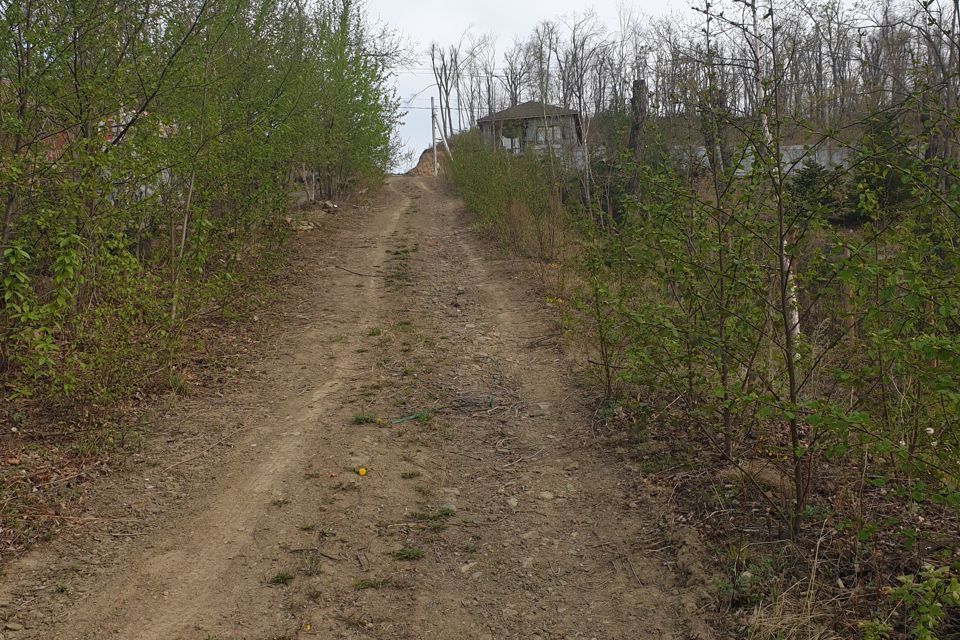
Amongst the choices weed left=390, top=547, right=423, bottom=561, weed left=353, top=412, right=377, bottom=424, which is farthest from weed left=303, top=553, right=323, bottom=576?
weed left=353, top=412, right=377, bottom=424

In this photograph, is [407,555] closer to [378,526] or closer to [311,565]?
[378,526]

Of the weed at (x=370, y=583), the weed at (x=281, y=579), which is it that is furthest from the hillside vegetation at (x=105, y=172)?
the weed at (x=370, y=583)

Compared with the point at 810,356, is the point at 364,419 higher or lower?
lower

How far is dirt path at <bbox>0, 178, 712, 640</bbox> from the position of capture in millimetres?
3607

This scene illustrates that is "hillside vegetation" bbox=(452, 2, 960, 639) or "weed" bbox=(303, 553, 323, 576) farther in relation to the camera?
"weed" bbox=(303, 553, 323, 576)

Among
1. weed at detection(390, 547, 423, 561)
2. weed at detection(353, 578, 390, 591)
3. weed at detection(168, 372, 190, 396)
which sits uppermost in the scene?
weed at detection(168, 372, 190, 396)

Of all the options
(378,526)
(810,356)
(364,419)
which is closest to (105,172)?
(364,419)

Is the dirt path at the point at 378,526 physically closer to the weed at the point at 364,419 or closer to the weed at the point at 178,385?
the weed at the point at 364,419

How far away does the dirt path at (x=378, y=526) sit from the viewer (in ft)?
11.8

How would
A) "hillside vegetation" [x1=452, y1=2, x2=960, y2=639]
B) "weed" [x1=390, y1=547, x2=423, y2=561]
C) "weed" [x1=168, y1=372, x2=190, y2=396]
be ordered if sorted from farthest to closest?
"weed" [x1=168, y1=372, x2=190, y2=396]
"weed" [x1=390, y1=547, x2=423, y2=561]
"hillside vegetation" [x1=452, y1=2, x2=960, y2=639]

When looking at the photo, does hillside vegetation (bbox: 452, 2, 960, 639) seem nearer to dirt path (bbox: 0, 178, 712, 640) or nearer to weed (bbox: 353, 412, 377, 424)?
dirt path (bbox: 0, 178, 712, 640)

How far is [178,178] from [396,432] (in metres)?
4.61

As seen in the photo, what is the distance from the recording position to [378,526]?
4492 millimetres

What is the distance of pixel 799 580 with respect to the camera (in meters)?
3.55
